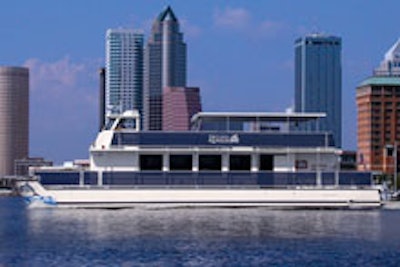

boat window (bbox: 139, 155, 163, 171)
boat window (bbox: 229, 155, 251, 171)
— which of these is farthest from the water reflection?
boat window (bbox: 139, 155, 163, 171)

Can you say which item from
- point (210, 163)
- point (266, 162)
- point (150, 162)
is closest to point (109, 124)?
point (150, 162)

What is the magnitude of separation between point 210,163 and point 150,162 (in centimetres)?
446

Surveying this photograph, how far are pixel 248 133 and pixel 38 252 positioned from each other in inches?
1351

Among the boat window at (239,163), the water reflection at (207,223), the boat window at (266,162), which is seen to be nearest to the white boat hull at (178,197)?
the water reflection at (207,223)

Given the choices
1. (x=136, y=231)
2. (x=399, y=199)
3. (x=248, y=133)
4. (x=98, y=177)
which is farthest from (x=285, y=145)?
(x=399, y=199)

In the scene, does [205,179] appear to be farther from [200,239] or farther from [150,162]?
[200,239]

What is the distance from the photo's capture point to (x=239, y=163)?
74.9 meters

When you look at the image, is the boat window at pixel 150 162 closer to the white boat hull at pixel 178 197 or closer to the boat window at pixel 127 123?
the white boat hull at pixel 178 197

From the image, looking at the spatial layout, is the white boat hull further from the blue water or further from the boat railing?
the blue water

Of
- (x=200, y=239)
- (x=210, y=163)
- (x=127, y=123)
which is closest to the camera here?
(x=200, y=239)

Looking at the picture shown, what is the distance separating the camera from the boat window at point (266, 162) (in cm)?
7519

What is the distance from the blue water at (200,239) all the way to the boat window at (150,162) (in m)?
6.23

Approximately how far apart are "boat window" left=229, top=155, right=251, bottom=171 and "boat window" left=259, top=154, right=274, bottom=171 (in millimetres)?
971

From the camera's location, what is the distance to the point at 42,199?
74062 mm
